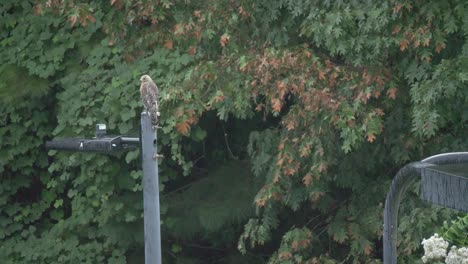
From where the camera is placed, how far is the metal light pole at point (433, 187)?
3.18 meters

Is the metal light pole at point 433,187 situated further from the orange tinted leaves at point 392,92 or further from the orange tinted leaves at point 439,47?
the orange tinted leaves at point 392,92

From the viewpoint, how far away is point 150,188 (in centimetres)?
549

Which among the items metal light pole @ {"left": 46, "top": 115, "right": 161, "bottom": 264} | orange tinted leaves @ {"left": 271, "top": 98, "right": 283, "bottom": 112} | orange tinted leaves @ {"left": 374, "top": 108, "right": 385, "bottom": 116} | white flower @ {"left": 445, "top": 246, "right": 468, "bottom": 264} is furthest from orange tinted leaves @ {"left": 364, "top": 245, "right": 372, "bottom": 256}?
metal light pole @ {"left": 46, "top": 115, "right": 161, "bottom": 264}

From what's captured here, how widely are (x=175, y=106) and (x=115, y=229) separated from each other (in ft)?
5.05

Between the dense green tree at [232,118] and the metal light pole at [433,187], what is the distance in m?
2.83

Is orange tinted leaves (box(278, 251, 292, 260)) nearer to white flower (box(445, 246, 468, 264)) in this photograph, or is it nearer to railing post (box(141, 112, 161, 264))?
railing post (box(141, 112, 161, 264))

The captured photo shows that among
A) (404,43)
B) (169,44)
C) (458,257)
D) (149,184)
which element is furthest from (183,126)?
(458,257)

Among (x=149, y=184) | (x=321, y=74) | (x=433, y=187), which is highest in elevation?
(x=321, y=74)

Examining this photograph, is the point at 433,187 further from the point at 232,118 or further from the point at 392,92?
the point at 232,118

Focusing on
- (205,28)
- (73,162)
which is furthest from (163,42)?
(73,162)

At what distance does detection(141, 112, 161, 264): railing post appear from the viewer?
5465 mm

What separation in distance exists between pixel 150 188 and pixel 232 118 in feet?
13.0

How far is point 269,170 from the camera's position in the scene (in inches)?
313

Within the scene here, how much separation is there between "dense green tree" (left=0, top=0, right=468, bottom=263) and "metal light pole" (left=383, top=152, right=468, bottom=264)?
9.28 ft
